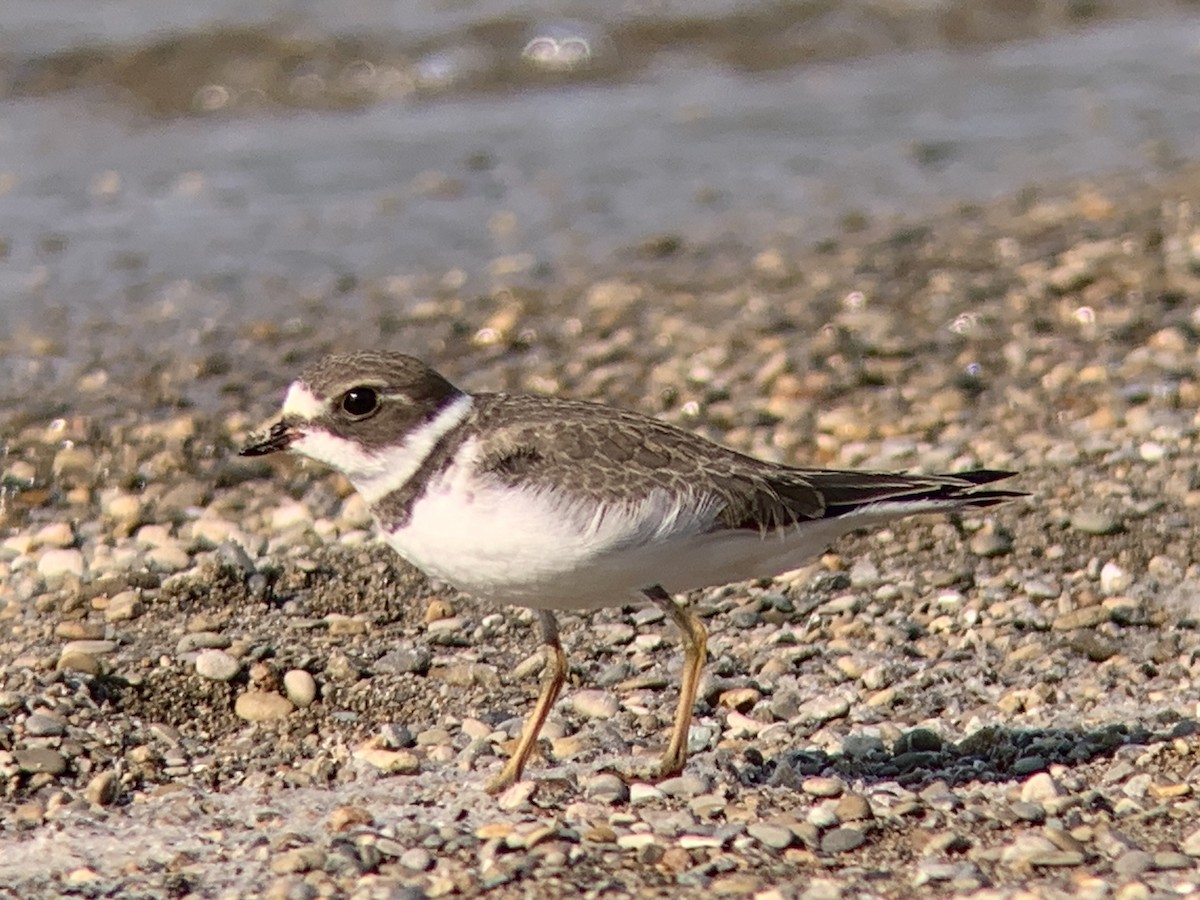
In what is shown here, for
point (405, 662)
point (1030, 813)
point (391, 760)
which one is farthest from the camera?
point (405, 662)

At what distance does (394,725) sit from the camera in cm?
551

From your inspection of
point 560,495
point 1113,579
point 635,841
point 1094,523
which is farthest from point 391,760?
point 1094,523

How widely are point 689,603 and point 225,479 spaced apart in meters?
2.27

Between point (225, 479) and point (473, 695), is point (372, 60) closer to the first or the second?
point (225, 479)

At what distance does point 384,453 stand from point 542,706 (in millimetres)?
874

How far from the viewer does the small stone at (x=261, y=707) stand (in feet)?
18.4

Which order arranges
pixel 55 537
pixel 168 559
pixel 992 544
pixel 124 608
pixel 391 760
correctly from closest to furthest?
pixel 391 760 < pixel 124 608 < pixel 992 544 < pixel 168 559 < pixel 55 537

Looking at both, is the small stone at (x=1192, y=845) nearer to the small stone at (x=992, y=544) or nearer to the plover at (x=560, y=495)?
the plover at (x=560, y=495)

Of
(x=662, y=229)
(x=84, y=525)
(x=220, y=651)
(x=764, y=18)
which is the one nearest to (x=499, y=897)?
(x=220, y=651)

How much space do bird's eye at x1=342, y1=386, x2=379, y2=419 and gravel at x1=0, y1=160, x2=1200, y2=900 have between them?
1.03 meters

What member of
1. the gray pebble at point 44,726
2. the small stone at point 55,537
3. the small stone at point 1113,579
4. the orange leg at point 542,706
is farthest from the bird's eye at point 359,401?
the small stone at point 1113,579

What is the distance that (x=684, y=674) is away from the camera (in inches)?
204

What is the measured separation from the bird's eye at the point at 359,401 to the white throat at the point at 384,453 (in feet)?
0.26

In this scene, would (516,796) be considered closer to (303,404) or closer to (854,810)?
(854,810)
